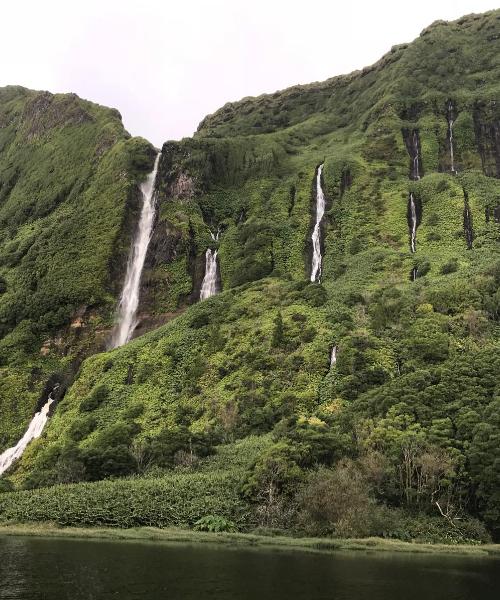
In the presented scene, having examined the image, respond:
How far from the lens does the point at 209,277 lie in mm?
106562

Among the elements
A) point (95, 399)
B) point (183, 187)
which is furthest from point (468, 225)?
point (95, 399)

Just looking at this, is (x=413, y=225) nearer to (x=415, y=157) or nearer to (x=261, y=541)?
(x=415, y=157)

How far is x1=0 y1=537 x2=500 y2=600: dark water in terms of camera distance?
23.8 metres

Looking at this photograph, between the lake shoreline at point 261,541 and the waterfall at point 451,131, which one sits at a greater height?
the waterfall at point 451,131

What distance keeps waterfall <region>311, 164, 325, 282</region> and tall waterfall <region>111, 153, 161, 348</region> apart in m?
30.6

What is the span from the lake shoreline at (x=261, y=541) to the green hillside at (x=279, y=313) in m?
2.00

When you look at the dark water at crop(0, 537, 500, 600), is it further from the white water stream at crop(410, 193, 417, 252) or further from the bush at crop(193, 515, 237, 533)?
the white water stream at crop(410, 193, 417, 252)

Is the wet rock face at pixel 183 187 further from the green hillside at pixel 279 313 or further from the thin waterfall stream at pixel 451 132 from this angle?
the thin waterfall stream at pixel 451 132

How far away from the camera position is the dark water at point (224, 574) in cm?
2378

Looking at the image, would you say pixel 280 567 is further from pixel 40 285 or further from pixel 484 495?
pixel 40 285

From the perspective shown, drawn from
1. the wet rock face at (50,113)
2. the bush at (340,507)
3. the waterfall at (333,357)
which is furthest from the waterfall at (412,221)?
the wet rock face at (50,113)

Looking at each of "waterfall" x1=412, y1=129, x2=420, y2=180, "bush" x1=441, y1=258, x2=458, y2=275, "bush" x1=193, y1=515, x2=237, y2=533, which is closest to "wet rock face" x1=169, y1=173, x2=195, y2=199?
"waterfall" x1=412, y1=129, x2=420, y2=180

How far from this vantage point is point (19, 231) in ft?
440

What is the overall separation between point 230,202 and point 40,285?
41636 millimetres
